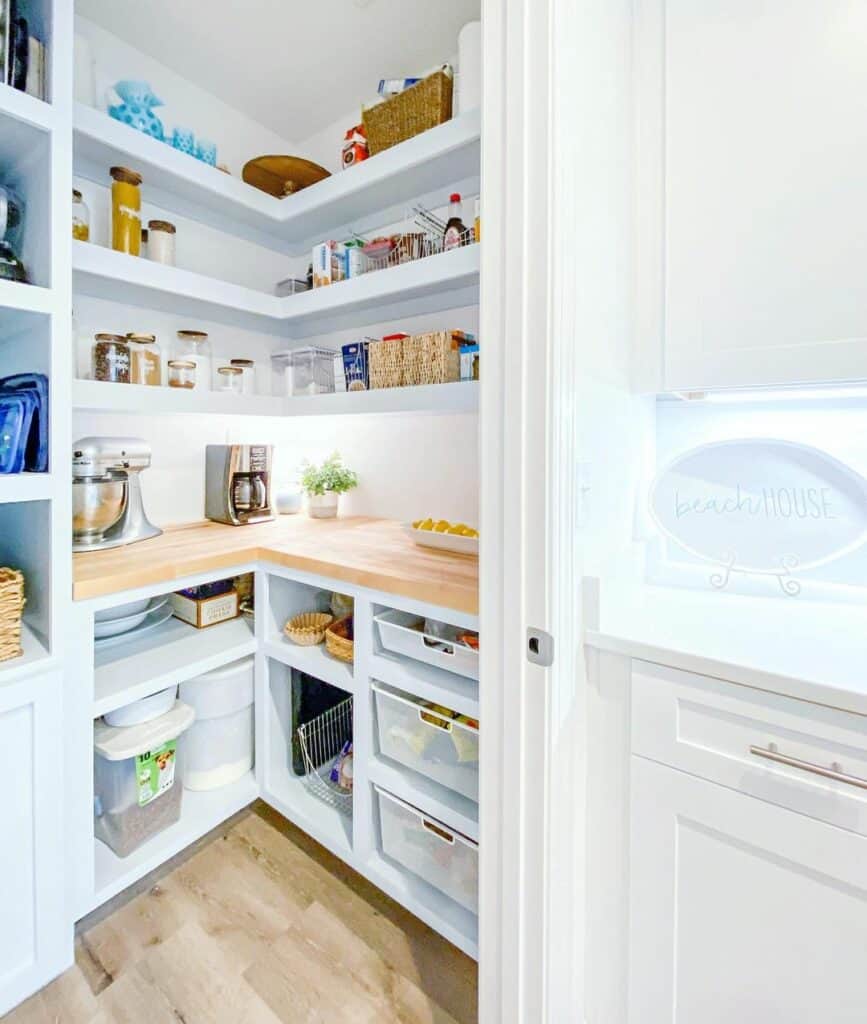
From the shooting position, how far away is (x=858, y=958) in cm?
72

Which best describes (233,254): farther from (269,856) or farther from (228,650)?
(269,856)

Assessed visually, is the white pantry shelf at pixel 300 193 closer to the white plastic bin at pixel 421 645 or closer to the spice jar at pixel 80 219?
the spice jar at pixel 80 219

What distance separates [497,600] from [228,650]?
1.02 m

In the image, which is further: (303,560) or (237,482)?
(237,482)

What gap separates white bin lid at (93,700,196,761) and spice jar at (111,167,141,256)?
4.49 feet

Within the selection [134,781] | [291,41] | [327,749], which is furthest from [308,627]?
[291,41]

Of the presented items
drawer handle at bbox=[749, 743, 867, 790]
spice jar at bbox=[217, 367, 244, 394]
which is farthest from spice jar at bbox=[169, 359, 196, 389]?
drawer handle at bbox=[749, 743, 867, 790]

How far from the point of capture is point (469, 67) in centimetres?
133

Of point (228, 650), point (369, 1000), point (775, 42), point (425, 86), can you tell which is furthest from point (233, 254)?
point (369, 1000)

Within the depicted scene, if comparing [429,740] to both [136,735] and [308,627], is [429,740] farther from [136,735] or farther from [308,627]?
[136,735]

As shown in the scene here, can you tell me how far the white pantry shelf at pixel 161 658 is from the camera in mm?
1283

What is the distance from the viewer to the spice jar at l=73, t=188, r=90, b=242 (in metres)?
1.41

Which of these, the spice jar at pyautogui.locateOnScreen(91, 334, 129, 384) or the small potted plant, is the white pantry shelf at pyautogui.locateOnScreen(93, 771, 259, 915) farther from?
the spice jar at pyautogui.locateOnScreen(91, 334, 129, 384)

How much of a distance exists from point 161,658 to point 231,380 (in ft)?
3.27
